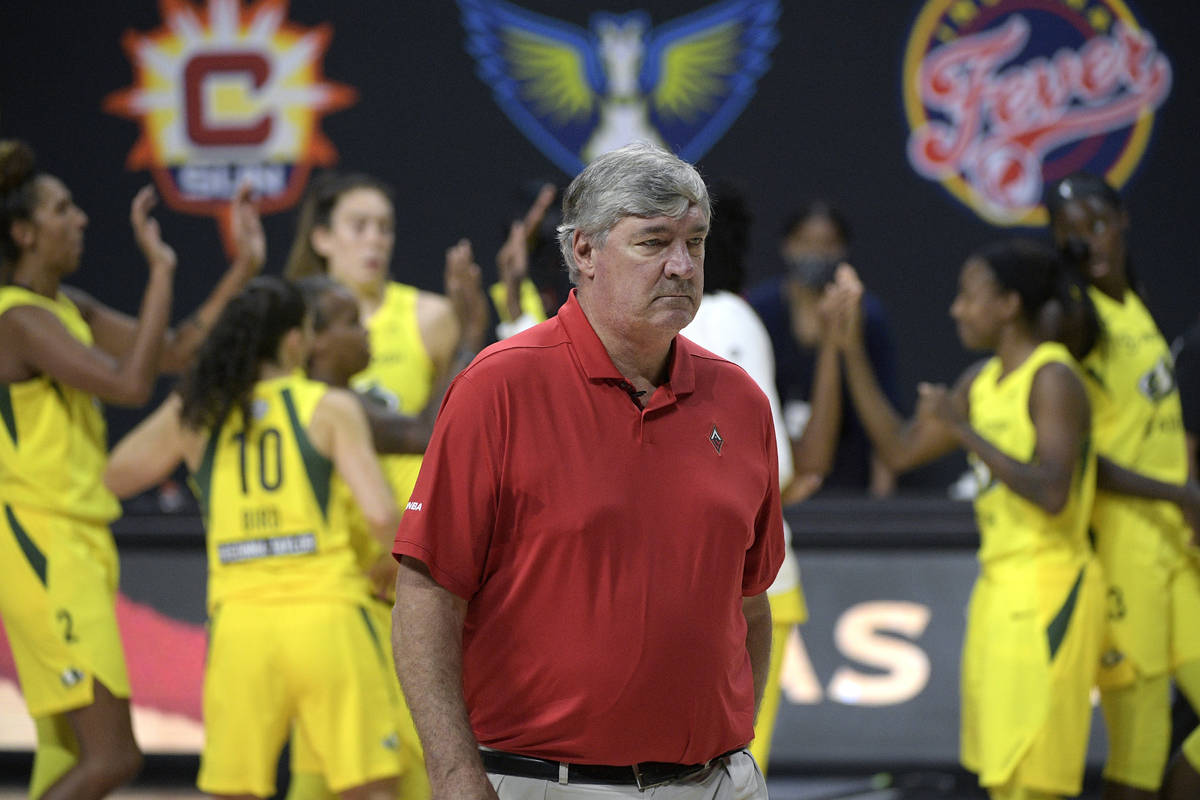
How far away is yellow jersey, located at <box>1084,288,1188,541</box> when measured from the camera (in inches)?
185

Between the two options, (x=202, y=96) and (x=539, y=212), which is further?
(x=202, y=96)

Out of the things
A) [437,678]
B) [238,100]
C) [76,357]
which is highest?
[238,100]

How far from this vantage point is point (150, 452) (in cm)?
424

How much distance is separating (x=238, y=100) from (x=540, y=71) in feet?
5.51

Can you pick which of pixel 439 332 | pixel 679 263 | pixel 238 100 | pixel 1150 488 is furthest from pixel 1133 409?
pixel 238 100

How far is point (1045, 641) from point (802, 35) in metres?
4.67

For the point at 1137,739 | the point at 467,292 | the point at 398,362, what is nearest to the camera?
the point at 1137,739

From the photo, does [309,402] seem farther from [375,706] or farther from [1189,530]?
[1189,530]

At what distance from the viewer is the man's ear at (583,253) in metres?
2.45

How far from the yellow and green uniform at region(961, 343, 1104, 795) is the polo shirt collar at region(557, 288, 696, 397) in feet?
6.85

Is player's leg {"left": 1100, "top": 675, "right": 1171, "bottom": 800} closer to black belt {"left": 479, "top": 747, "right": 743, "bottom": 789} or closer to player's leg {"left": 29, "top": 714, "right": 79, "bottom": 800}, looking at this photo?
black belt {"left": 479, "top": 747, "right": 743, "bottom": 789}

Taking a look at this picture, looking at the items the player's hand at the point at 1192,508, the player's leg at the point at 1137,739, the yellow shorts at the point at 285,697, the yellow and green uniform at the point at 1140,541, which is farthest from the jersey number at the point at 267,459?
the player's hand at the point at 1192,508

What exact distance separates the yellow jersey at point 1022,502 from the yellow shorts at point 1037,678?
0.19ft

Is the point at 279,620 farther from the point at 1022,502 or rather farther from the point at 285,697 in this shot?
the point at 1022,502
